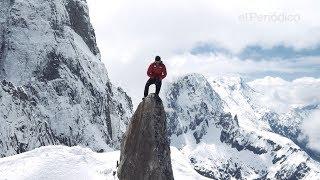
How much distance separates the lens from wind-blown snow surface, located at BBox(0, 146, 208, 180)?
178ft

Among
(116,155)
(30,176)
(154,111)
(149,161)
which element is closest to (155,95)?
(154,111)

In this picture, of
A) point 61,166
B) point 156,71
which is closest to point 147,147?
point 156,71

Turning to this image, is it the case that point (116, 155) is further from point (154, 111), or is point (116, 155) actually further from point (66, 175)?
point (154, 111)

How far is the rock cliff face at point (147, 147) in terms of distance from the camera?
40875 millimetres

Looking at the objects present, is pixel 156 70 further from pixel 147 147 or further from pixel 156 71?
pixel 147 147

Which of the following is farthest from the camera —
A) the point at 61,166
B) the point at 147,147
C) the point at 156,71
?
the point at 61,166

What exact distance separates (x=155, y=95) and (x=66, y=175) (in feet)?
58.6

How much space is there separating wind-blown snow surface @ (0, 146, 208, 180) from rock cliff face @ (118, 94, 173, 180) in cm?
992

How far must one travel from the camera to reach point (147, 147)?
134 feet

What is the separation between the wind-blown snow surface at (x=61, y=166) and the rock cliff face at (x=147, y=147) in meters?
9.92

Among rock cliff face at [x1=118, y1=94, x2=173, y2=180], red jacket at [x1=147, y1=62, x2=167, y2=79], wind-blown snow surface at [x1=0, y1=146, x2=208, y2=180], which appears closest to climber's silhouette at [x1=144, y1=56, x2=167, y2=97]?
red jacket at [x1=147, y1=62, x2=167, y2=79]

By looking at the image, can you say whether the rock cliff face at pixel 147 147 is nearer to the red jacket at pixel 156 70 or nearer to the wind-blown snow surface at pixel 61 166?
the red jacket at pixel 156 70

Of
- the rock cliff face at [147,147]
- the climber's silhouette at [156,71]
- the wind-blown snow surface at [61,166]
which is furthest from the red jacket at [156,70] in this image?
the wind-blown snow surface at [61,166]

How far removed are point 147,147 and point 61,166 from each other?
58.7 ft
